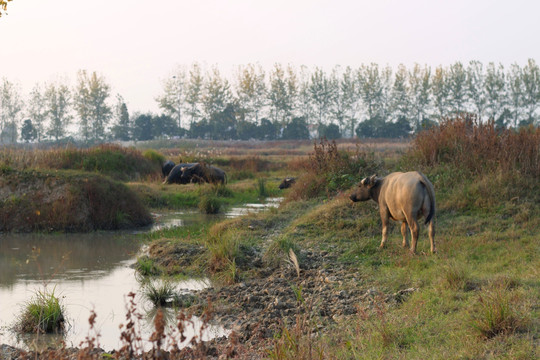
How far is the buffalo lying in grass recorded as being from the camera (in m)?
25.2

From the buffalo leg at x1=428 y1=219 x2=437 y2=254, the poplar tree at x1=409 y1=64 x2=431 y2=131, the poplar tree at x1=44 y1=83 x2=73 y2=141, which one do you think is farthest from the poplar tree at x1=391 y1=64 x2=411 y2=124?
the buffalo leg at x1=428 y1=219 x2=437 y2=254

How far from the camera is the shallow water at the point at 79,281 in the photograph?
7434 mm

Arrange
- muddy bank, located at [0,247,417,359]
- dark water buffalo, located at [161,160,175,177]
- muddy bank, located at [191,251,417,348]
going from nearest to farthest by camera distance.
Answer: muddy bank, located at [0,247,417,359]
muddy bank, located at [191,251,417,348]
dark water buffalo, located at [161,160,175,177]

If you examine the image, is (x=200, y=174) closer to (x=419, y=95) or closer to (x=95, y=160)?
(x=95, y=160)

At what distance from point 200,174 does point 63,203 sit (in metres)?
10.1

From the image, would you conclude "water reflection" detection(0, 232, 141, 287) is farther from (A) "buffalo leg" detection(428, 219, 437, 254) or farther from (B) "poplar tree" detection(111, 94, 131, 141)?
(B) "poplar tree" detection(111, 94, 131, 141)

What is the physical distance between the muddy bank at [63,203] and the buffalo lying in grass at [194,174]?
319 inches

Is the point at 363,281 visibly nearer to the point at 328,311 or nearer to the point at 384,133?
the point at 328,311

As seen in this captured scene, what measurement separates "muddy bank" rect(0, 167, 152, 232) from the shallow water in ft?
1.94

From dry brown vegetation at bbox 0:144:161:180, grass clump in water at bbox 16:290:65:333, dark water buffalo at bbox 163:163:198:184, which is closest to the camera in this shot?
grass clump in water at bbox 16:290:65:333

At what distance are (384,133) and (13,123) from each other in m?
42.2

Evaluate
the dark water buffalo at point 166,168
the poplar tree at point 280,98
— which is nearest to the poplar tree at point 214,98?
the poplar tree at point 280,98

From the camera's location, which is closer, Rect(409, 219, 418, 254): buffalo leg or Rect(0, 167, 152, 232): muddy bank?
Rect(409, 219, 418, 254): buffalo leg

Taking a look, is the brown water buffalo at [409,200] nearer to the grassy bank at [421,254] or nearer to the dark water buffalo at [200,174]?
the grassy bank at [421,254]
